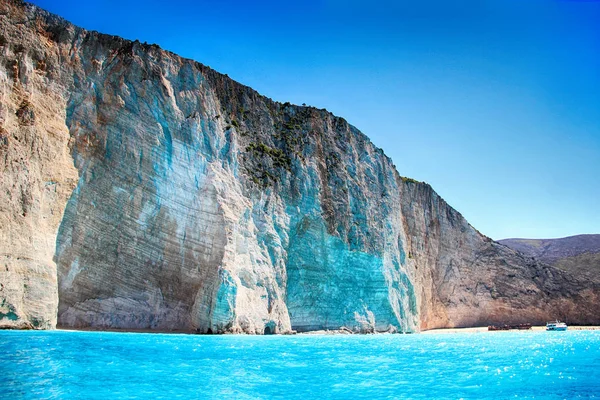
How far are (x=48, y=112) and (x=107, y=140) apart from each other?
12.3ft

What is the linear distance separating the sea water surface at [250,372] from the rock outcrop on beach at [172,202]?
22.5 ft

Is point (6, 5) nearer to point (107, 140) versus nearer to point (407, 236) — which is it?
point (107, 140)

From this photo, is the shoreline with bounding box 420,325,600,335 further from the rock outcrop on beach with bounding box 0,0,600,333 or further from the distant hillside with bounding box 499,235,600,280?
the distant hillside with bounding box 499,235,600,280

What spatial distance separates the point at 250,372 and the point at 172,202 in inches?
752

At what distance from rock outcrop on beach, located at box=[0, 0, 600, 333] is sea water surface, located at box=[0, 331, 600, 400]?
6.85 metres

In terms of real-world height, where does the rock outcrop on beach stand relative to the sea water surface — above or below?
above

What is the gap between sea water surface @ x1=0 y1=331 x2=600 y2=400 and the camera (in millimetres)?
13438

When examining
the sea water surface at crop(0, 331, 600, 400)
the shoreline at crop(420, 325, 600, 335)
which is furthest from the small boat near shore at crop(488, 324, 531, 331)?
the sea water surface at crop(0, 331, 600, 400)

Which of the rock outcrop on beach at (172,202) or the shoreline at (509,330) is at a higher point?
the rock outcrop on beach at (172,202)

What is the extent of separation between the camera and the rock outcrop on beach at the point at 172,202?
28.8 meters

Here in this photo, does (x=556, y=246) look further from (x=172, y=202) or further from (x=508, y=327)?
(x=172, y=202)

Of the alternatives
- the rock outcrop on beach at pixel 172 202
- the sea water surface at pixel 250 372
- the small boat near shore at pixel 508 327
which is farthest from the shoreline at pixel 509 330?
the sea water surface at pixel 250 372

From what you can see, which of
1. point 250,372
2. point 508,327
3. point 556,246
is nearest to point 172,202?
point 250,372

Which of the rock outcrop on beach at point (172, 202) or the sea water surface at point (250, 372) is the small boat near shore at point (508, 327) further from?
the sea water surface at point (250, 372)
